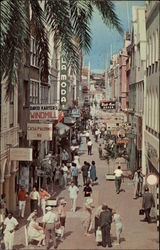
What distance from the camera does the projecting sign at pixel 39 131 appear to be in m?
24.3

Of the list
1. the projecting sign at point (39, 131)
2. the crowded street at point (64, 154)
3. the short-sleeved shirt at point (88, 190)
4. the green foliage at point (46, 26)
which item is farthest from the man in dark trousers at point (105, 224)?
the projecting sign at point (39, 131)

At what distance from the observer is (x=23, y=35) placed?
38.1 feet

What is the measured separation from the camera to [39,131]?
24.9 m

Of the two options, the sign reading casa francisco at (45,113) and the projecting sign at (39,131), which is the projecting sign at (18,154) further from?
the sign reading casa francisco at (45,113)

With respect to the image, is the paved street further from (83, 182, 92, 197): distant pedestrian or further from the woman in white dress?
(83, 182, 92, 197): distant pedestrian

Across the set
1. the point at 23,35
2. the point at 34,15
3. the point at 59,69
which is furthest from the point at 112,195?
the point at 59,69

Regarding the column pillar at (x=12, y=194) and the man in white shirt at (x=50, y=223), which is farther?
the column pillar at (x=12, y=194)

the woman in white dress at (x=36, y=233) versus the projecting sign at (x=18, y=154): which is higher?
the projecting sign at (x=18, y=154)

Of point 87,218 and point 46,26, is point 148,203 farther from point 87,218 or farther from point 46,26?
point 46,26

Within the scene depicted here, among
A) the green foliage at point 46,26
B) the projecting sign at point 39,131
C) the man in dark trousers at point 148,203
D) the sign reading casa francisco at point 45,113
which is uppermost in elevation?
the green foliage at point 46,26

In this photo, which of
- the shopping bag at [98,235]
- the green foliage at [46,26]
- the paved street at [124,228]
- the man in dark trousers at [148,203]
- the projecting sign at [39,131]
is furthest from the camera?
the projecting sign at [39,131]

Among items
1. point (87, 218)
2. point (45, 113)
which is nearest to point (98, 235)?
point (87, 218)

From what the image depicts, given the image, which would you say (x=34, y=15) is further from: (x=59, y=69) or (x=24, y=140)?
(x=59, y=69)

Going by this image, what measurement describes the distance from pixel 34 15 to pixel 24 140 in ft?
48.2
